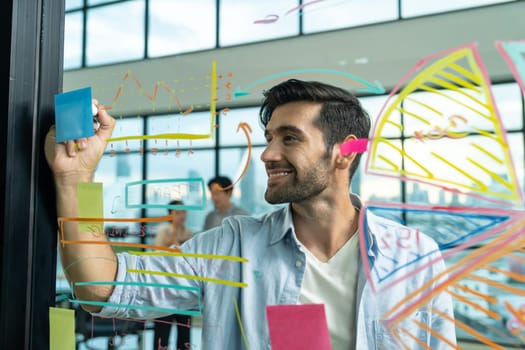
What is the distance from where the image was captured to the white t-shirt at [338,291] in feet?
1.56

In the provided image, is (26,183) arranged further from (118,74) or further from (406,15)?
(406,15)

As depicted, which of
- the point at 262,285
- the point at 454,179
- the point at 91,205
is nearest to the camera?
the point at 454,179

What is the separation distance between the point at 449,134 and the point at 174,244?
32 centimetres

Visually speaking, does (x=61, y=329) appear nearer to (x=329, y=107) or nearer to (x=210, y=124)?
(x=210, y=124)

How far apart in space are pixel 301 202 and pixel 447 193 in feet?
0.49

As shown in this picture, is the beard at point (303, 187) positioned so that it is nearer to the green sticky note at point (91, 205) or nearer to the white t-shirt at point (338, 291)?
the white t-shirt at point (338, 291)

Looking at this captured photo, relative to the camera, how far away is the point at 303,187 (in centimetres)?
49

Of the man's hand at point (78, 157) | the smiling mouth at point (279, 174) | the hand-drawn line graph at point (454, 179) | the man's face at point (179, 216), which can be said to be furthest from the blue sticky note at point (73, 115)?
the hand-drawn line graph at point (454, 179)

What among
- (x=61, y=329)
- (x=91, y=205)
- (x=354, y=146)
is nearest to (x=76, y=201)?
(x=91, y=205)

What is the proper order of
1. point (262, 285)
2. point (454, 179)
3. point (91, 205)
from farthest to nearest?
1. point (91, 205)
2. point (262, 285)
3. point (454, 179)

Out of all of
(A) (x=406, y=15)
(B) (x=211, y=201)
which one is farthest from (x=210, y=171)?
(A) (x=406, y=15)

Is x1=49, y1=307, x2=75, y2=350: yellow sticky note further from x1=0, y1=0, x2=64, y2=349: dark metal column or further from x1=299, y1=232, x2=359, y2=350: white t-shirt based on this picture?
x1=299, y1=232, x2=359, y2=350: white t-shirt

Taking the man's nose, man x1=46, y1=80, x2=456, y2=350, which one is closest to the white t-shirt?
man x1=46, y1=80, x2=456, y2=350

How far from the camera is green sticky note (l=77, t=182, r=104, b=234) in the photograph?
63 cm
